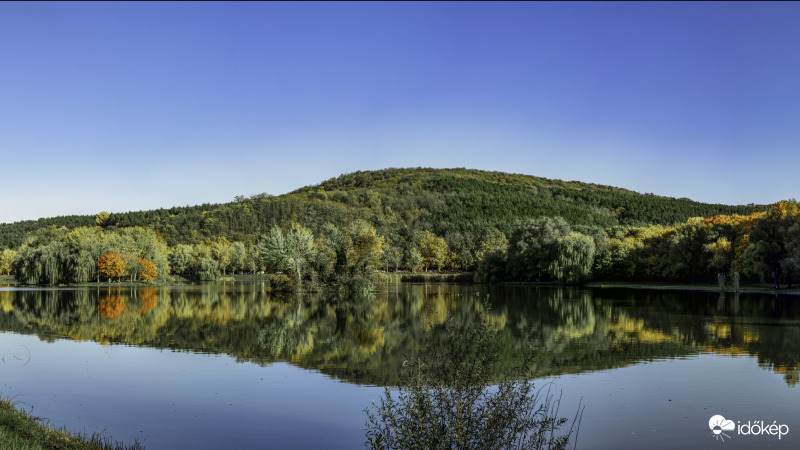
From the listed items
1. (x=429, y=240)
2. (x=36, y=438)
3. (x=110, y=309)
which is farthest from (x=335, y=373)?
(x=429, y=240)

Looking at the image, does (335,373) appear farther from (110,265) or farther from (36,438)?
(110,265)

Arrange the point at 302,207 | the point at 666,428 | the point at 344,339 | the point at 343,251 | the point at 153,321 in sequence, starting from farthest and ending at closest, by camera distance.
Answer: the point at 302,207 → the point at 343,251 → the point at 153,321 → the point at 344,339 → the point at 666,428

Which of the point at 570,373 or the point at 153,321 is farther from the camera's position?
the point at 153,321

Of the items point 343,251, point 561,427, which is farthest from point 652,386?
point 343,251

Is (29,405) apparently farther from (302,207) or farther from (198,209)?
(198,209)

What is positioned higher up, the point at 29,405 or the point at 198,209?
the point at 198,209

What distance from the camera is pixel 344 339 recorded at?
23.1 m

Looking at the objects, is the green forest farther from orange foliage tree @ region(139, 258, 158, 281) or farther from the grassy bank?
the grassy bank

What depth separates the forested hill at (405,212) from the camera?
128 metres

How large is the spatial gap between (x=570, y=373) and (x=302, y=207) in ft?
399

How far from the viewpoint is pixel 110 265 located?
80.4 m

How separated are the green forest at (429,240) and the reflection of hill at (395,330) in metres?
16.4

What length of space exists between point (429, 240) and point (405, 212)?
25.5 meters

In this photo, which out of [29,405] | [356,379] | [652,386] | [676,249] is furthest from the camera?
[676,249]
